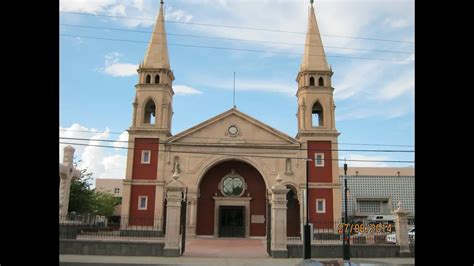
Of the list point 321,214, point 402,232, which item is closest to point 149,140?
point 321,214

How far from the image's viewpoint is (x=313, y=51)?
36969mm

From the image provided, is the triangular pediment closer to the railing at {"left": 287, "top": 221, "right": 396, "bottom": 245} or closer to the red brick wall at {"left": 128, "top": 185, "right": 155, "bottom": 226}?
the red brick wall at {"left": 128, "top": 185, "right": 155, "bottom": 226}

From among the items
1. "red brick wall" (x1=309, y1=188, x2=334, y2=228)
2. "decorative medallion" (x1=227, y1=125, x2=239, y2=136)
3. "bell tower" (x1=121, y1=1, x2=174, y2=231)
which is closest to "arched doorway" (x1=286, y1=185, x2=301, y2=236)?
"red brick wall" (x1=309, y1=188, x2=334, y2=228)

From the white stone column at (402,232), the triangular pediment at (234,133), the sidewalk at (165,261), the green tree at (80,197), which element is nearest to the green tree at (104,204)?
the green tree at (80,197)

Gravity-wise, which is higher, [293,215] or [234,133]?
[234,133]

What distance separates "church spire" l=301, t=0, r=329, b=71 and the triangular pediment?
6.68m

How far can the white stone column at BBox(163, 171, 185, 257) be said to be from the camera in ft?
62.5

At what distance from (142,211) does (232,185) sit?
25.5 ft

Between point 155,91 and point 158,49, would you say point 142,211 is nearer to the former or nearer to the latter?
point 155,91

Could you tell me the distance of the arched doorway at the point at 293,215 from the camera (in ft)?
112
